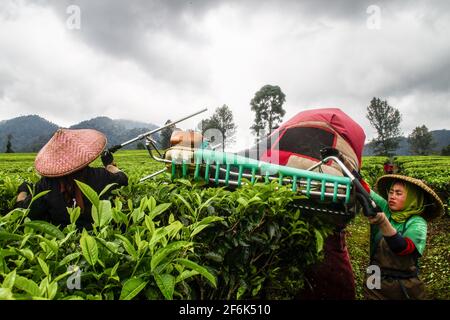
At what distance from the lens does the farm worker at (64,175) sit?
238 cm

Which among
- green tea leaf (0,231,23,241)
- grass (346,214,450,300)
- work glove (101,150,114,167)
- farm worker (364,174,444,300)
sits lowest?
grass (346,214,450,300)


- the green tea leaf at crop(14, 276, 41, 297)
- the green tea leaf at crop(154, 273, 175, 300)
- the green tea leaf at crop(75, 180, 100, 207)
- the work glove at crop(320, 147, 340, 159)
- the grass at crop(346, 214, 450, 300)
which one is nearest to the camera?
the green tea leaf at crop(14, 276, 41, 297)

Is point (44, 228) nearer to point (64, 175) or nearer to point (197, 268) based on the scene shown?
point (197, 268)

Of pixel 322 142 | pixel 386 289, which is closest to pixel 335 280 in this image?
pixel 386 289

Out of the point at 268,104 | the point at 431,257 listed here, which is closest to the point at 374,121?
the point at 268,104

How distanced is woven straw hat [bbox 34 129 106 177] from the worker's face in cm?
257

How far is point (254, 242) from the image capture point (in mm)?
1799

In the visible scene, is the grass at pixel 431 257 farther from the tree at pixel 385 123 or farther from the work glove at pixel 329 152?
the tree at pixel 385 123

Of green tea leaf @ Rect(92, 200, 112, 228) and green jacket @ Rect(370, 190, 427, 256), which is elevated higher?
green tea leaf @ Rect(92, 200, 112, 228)

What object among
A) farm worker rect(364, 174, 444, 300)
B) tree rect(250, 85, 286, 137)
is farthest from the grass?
tree rect(250, 85, 286, 137)

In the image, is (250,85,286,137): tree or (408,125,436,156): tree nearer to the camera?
(250,85,286,137): tree

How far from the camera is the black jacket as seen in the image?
2467 mm

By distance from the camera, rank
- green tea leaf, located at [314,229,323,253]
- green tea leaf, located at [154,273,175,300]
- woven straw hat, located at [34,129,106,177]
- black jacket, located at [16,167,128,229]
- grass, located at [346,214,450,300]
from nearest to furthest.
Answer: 1. green tea leaf, located at [154,273,175,300]
2. green tea leaf, located at [314,229,323,253]
3. woven straw hat, located at [34,129,106,177]
4. black jacket, located at [16,167,128,229]
5. grass, located at [346,214,450,300]

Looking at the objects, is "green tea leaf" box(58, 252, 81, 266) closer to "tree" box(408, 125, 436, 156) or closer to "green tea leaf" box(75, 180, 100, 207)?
"green tea leaf" box(75, 180, 100, 207)
